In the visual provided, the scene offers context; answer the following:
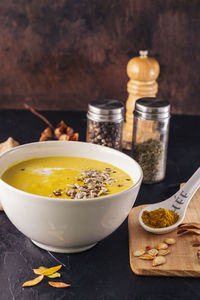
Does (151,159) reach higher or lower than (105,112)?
lower

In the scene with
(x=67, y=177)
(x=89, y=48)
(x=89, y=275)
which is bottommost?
(x=89, y=275)

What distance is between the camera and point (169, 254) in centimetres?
98

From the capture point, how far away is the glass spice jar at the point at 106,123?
1.37 m

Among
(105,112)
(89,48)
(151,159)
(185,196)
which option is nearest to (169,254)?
(185,196)

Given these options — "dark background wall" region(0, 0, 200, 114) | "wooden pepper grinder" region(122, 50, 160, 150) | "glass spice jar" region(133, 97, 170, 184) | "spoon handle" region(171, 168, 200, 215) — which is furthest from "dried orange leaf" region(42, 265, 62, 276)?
"dark background wall" region(0, 0, 200, 114)

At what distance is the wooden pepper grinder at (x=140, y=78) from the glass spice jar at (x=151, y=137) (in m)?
0.20

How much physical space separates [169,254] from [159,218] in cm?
12

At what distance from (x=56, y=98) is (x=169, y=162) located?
0.67 meters

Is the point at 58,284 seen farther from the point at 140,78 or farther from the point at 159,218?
the point at 140,78

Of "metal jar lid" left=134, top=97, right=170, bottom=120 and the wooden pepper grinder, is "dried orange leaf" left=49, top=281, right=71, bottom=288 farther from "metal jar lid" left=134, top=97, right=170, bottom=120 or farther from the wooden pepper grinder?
the wooden pepper grinder

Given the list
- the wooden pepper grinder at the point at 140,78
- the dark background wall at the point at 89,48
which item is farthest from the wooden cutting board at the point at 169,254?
the dark background wall at the point at 89,48

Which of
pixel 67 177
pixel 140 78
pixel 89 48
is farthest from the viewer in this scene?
pixel 89 48

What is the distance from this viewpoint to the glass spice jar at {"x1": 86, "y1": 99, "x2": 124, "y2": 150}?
1.37 m

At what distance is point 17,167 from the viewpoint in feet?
3.64
